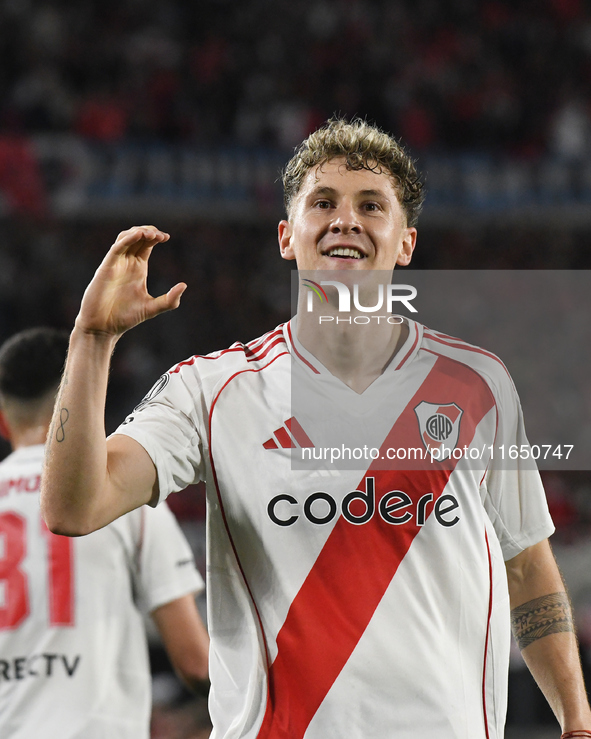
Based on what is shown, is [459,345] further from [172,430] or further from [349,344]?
[172,430]

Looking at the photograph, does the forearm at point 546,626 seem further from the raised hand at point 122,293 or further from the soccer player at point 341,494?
the raised hand at point 122,293

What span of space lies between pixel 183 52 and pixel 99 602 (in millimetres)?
11446

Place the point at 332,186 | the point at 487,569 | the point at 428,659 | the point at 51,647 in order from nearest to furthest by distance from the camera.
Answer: the point at 428,659
the point at 487,569
the point at 332,186
the point at 51,647

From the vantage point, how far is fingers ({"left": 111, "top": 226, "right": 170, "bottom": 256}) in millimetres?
1802

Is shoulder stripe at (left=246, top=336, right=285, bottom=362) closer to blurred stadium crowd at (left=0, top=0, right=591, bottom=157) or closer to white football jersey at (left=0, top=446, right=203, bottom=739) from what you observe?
white football jersey at (left=0, top=446, right=203, bottom=739)

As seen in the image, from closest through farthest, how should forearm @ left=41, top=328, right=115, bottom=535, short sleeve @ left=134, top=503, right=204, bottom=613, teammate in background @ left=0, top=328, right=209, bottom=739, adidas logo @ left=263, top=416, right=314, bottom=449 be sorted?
forearm @ left=41, top=328, right=115, bottom=535 < adidas logo @ left=263, top=416, right=314, bottom=449 < teammate in background @ left=0, top=328, right=209, bottom=739 < short sleeve @ left=134, top=503, right=204, bottom=613

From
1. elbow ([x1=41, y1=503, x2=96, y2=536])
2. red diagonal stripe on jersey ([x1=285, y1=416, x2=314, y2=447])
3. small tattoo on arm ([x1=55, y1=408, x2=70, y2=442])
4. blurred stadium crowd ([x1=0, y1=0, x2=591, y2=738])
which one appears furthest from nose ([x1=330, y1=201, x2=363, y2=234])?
blurred stadium crowd ([x1=0, y1=0, x2=591, y2=738])

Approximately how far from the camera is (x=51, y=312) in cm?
1108

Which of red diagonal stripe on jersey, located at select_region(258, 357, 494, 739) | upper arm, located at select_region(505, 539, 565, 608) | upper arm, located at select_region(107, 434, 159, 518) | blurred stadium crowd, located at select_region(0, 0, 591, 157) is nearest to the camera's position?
upper arm, located at select_region(107, 434, 159, 518)

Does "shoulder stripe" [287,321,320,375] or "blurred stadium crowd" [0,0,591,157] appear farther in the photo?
"blurred stadium crowd" [0,0,591,157]

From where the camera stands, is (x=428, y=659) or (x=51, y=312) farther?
(x=51, y=312)

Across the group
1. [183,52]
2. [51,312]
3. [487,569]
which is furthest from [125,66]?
[487,569]

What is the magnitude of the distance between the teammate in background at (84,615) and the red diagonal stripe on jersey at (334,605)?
3.19ft

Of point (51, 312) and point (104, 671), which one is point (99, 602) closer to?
point (104, 671)
